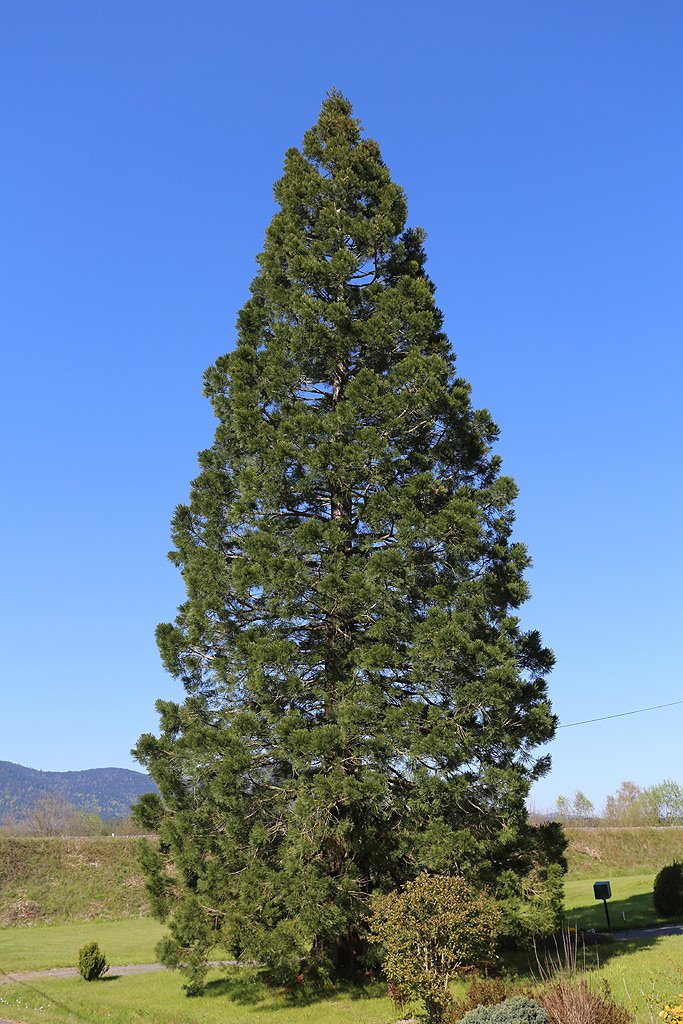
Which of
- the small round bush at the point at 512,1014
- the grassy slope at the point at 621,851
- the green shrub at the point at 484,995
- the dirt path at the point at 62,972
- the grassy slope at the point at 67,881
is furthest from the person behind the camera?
the grassy slope at the point at 621,851

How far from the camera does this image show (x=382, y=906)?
33.0ft

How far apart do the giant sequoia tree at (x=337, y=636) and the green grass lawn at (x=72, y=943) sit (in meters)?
8.43

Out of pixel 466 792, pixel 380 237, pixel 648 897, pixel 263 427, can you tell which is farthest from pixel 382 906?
pixel 648 897

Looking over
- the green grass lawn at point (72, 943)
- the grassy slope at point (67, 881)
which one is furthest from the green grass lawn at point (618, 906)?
the grassy slope at point (67, 881)

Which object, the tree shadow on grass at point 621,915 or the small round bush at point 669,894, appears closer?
the tree shadow on grass at point 621,915

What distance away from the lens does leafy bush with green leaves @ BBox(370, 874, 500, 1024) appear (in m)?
9.25

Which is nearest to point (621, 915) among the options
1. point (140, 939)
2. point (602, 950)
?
point (602, 950)

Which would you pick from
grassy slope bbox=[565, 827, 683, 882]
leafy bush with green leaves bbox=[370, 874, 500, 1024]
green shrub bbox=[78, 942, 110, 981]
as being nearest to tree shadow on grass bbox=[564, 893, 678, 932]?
grassy slope bbox=[565, 827, 683, 882]

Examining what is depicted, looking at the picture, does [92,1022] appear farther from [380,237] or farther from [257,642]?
[380,237]

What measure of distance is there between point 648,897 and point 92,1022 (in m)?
20.6

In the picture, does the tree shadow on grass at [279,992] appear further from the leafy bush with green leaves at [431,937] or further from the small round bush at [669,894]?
the small round bush at [669,894]

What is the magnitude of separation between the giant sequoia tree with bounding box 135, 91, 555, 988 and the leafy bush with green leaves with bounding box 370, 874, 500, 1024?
2.17 m

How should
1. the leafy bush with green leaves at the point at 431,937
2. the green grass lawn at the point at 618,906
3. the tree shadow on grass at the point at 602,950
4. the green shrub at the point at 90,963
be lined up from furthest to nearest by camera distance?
1. the green grass lawn at the point at 618,906
2. the green shrub at the point at 90,963
3. the tree shadow on grass at the point at 602,950
4. the leafy bush with green leaves at the point at 431,937

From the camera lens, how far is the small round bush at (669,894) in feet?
67.2
